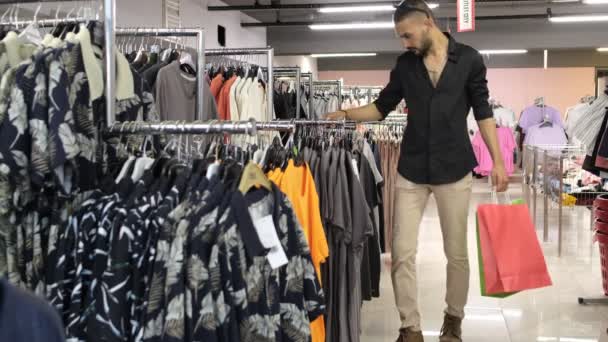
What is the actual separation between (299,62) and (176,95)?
14860 mm

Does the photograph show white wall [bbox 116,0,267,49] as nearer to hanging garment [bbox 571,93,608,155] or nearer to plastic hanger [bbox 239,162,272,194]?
hanging garment [bbox 571,93,608,155]

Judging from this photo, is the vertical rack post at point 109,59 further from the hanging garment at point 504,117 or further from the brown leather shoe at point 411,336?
the hanging garment at point 504,117

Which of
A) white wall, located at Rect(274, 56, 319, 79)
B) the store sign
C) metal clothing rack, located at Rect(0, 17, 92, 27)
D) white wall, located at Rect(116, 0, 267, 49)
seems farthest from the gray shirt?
white wall, located at Rect(274, 56, 319, 79)

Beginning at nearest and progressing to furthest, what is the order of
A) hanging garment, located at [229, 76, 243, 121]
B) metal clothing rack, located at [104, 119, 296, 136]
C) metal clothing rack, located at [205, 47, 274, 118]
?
1. metal clothing rack, located at [104, 119, 296, 136]
2. metal clothing rack, located at [205, 47, 274, 118]
3. hanging garment, located at [229, 76, 243, 121]

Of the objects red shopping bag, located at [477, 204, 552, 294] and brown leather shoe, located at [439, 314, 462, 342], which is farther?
brown leather shoe, located at [439, 314, 462, 342]

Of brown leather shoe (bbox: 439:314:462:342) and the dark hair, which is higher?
the dark hair

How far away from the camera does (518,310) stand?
4.73 meters

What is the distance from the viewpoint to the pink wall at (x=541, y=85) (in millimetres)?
17391

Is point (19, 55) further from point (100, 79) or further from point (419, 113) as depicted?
point (419, 113)

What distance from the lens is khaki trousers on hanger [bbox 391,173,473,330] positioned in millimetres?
3639

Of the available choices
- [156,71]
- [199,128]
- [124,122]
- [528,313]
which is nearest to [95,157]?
[124,122]

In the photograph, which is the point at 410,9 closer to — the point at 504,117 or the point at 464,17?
the point at 464,17

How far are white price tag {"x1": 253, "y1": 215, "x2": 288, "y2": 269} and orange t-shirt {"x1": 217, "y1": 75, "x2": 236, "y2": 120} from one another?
2.75m

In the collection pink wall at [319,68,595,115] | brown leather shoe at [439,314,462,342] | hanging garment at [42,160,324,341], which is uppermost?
pink wall at [319,68,595,115]
